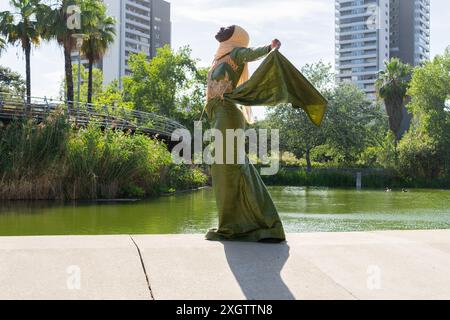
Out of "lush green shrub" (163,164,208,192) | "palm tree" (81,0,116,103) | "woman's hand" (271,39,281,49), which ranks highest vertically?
"palm tree" (81,0,116,103)

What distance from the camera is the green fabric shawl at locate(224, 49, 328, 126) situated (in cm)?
511

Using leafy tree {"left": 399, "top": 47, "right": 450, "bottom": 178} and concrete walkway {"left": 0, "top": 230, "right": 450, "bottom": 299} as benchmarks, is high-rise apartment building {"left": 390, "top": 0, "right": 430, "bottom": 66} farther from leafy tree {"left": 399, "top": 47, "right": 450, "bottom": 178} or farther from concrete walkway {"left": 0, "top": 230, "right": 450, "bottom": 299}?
concrete walkway {"left": 0, "top": 230, "right": 450, "bottom": 299}

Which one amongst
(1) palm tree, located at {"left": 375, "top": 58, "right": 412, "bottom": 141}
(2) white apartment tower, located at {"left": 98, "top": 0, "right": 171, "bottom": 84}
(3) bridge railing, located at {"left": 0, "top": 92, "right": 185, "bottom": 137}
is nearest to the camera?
(3) bridge railing, located at {"left": 0, "top": 92, "right": 185, "bottom": 137}

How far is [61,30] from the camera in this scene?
97.6 feet

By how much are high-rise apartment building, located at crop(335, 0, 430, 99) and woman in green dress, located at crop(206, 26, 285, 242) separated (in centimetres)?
10135

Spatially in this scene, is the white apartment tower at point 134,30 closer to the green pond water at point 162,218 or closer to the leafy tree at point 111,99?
the leafy tree at point 111,99

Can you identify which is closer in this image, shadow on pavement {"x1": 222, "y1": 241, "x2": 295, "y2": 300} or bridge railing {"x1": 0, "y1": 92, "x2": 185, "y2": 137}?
shadow on pavement {"x1": 222, "y1": 241, "x2": 295, "y2": 300}

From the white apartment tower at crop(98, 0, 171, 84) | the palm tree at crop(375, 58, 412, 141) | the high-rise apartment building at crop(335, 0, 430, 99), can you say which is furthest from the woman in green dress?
the high-rise apartment building at crop(335, 0, 430, 99)

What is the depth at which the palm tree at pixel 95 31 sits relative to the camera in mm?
30953

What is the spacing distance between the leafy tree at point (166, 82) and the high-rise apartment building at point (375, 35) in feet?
202

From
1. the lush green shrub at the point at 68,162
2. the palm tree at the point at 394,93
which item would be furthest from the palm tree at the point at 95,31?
the palm tree at the point at 394,93

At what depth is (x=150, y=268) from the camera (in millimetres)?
3979
